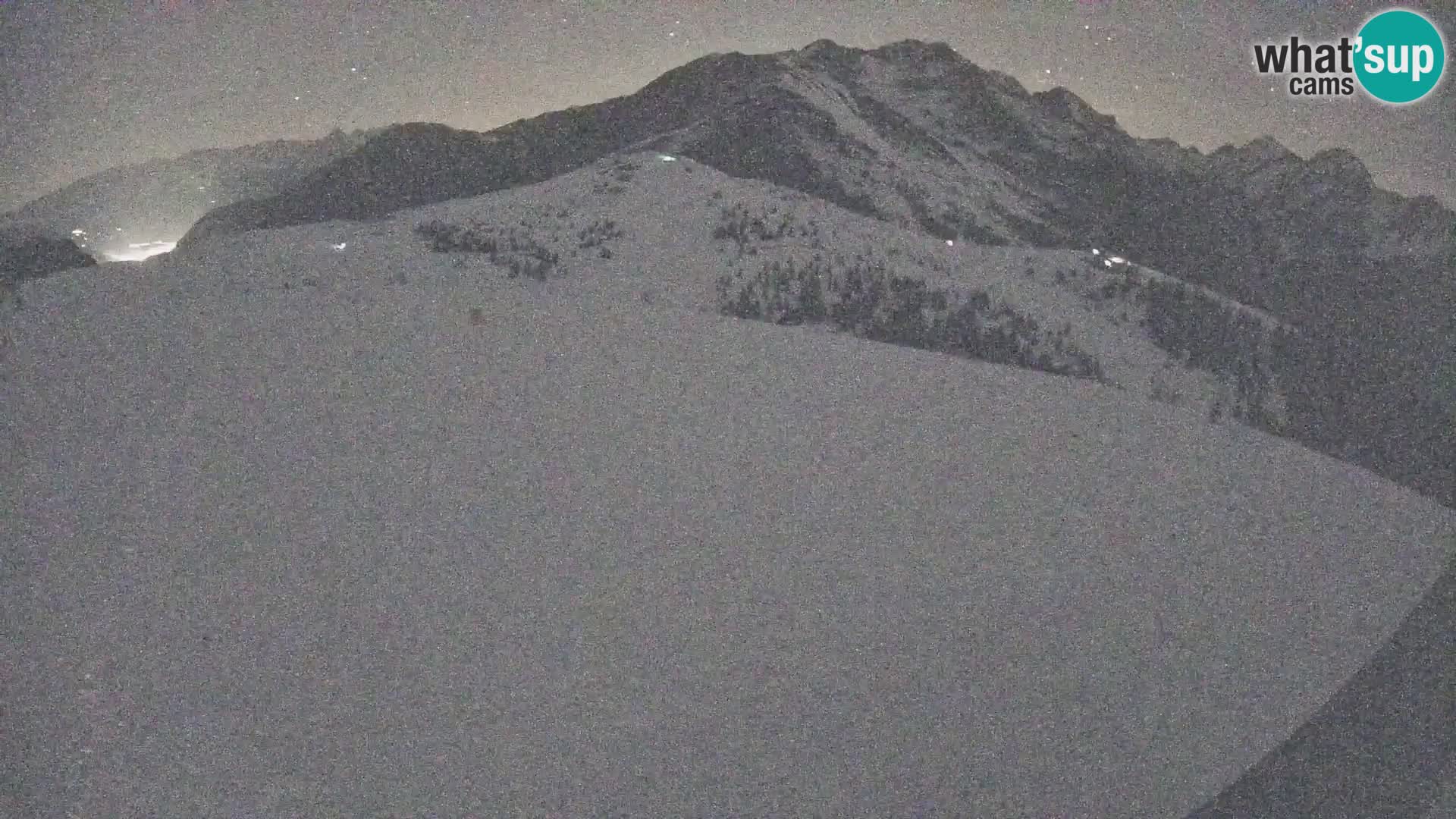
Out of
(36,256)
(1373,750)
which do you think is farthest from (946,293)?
(36,256)

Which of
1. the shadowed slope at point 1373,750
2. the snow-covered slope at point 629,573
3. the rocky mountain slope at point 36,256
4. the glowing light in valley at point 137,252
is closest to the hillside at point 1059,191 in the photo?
the glowing light in valley at point 137,252

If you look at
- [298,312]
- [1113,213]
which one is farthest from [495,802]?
[1113,213]

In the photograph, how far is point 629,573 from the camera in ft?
17.0

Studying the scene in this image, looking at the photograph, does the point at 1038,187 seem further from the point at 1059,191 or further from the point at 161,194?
the point at 161,194

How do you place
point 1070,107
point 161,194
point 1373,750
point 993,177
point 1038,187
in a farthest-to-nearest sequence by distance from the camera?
point 1070,107
point 1038,187
point 993,177
point 161,194
point 1373,750

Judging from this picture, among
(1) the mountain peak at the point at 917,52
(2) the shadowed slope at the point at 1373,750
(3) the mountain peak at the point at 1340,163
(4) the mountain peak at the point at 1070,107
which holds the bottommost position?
(2) the shadowed slope at the point at 1373,750

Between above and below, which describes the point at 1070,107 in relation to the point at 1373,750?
above

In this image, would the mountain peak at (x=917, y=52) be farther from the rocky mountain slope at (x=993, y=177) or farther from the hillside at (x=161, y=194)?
the hillside at (x=161, y=194)

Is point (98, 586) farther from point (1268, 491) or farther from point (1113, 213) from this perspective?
point (1113, 213)

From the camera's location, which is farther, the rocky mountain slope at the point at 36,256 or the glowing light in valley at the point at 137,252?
the glowing light in valley at the point at 137,252

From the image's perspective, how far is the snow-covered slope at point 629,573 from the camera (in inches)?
157

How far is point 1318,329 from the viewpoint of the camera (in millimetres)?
20016

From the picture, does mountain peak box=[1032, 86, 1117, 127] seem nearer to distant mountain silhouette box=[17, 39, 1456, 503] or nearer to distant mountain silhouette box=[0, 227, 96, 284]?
distant mountain silhouette box=[17, 39, 1456, 503]

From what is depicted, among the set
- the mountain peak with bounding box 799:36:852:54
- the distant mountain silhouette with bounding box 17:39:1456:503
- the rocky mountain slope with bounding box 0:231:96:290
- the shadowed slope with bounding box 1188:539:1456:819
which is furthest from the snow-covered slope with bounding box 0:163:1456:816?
the mountain peak with bounding box 799:36:852:54
